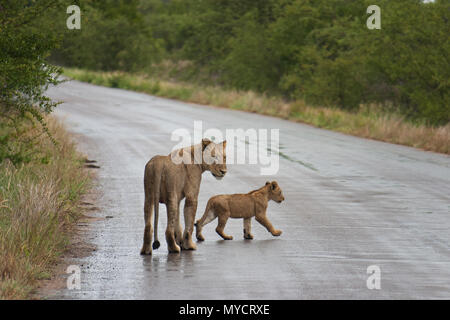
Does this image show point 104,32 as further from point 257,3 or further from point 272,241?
point 272,241

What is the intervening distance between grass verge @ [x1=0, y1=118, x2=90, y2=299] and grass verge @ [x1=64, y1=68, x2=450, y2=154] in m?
13.1

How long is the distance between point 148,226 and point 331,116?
22.7 meters

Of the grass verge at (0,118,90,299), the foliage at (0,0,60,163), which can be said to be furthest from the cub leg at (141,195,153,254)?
the foliage at (0,0,60,163)

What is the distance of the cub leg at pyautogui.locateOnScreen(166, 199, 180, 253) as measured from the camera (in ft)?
29.5

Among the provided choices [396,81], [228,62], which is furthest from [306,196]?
[228,62]

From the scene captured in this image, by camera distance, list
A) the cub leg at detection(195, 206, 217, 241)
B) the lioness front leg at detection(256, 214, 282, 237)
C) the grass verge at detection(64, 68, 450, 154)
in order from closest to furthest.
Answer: the cub leg at detection(195, 206, 217, 241)
the lioness front leg at detection(256, 214, 282, 237)
the grass verge at detection(64, 68, 450, 154)

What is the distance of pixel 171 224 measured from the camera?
9039 mm

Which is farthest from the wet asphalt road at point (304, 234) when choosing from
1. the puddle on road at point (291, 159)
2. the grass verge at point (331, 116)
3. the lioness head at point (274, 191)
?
the grass verge at point (331, 116)

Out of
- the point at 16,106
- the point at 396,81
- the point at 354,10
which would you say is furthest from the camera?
the point at 354,10

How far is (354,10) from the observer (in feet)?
157

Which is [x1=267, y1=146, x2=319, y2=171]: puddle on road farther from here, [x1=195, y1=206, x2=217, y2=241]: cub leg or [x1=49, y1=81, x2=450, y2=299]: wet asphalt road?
[x1=195, y1=206, x2=217, y2=241]: cub leg

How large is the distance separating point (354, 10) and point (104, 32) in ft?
103

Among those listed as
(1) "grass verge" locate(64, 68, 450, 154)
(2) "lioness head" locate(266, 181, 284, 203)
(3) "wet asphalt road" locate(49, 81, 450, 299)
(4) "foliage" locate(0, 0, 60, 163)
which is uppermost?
A: (4) "foliage" locate(0, 0, 60, 163)

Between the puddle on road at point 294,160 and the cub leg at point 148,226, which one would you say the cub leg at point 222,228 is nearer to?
the cub leg at point 148,226
